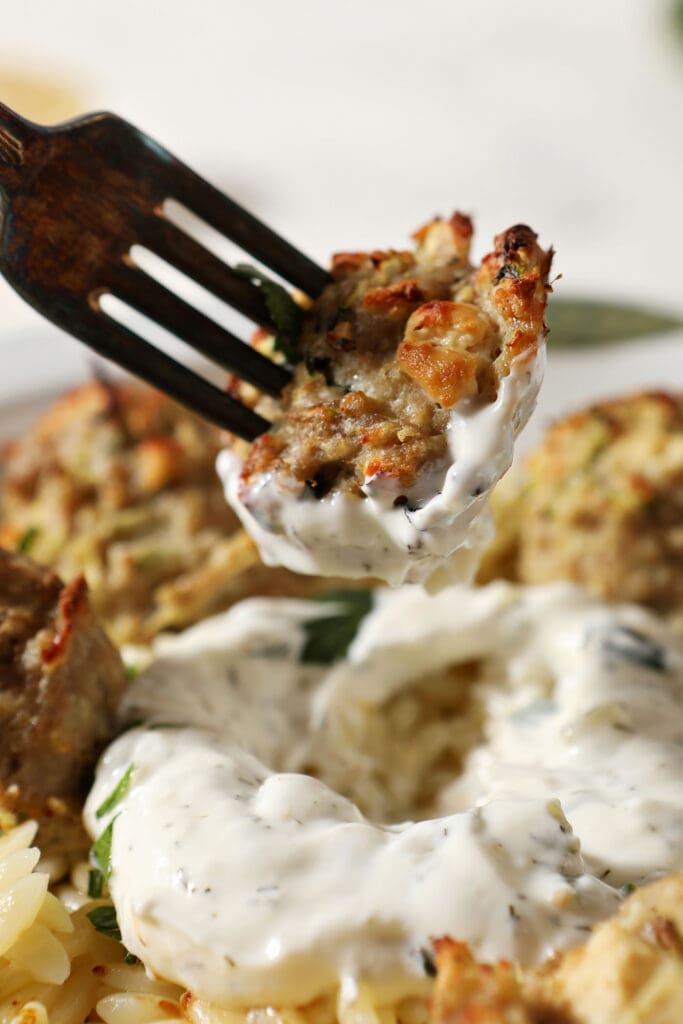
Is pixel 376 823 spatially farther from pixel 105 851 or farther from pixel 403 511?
pixel 403 511

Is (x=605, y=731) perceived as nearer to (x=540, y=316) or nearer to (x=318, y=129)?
(x=540, y=316)

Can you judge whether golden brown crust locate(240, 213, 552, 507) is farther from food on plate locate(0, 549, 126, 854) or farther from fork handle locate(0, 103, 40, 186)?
fork handle locate(0, 103, 40, 186)

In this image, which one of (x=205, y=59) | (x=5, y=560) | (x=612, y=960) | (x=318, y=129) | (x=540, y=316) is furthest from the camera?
(x=205, y=59)

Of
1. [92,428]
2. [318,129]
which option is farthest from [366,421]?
[318,129]

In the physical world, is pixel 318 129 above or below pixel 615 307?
above

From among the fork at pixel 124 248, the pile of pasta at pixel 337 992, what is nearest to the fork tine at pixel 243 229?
the fork at pixel 124 248

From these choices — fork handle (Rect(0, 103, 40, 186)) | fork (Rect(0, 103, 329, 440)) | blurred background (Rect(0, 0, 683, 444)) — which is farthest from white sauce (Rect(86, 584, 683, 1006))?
blurred background (Rect(0, 0, 683, 444))

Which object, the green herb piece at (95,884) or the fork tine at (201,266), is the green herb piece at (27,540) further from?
the fork tine at (201,266)
